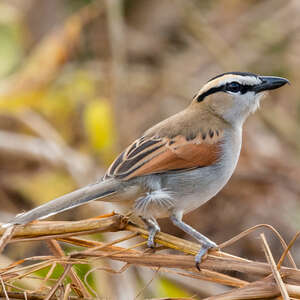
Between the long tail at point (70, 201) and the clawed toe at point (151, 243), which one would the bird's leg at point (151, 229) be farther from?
the long tail at point (70, 201)

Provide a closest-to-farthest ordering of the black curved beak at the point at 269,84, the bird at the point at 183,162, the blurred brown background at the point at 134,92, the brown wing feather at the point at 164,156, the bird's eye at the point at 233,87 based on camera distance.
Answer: the bird at the point at 183,162 < the brown wing feather at the point at 164,156 < the black curved beak at the point at 269,84 < the bird's eye at the point at 233,87 < the blurred brown background at the point at 134,92

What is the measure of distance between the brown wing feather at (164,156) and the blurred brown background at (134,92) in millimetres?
1605

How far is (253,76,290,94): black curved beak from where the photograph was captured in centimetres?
281

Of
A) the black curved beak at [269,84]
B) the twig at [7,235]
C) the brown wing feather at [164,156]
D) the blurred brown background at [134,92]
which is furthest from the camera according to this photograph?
the blurred brown background at [134,92]

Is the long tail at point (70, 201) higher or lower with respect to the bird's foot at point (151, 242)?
higher

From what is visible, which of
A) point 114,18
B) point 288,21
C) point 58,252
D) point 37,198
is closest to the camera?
point 58,252

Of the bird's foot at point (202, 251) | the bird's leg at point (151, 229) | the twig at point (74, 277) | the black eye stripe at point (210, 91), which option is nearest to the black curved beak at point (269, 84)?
the black eye stripe at point (210, 91)

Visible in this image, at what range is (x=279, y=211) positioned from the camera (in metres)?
4.91

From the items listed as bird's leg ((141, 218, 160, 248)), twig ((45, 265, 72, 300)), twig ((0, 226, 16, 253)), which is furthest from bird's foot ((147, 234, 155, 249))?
twig ((0, 226, 16, 253))

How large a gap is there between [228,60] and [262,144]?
0.87m

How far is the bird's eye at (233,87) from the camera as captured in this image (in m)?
2.91

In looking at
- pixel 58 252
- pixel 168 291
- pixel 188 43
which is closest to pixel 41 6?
pixel 188 43

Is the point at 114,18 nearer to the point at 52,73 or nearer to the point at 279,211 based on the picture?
the point at 52,73

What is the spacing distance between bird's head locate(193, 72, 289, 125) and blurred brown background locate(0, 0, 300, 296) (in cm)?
151
